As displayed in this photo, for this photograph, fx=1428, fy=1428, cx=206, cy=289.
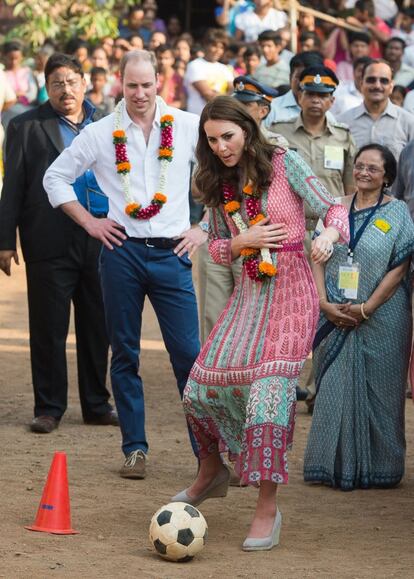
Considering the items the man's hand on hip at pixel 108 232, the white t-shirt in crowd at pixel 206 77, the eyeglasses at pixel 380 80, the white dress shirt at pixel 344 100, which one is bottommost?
the man's hand on hip at pixel 108 232

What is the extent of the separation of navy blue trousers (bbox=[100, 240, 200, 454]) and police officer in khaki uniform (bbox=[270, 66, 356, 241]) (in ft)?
8.10

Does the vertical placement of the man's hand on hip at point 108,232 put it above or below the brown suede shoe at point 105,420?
above

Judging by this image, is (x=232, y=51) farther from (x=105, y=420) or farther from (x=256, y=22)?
(x=105, y=420)

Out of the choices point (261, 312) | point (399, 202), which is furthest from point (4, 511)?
point (399, 202)

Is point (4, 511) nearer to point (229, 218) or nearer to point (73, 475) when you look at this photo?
point (73, 475)

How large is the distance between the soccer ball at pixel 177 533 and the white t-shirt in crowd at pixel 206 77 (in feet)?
38.1

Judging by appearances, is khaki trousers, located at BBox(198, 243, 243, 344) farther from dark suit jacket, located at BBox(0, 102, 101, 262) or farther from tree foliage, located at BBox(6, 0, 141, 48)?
tree foliage, located at BBox(6, 0, 141, 48)

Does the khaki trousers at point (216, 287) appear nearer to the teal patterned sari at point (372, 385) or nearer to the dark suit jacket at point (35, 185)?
the dark suit jacket at point (35, 185)

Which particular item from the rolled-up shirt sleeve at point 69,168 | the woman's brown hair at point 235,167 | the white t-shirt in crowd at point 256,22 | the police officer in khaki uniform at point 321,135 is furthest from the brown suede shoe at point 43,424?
the white t-shirt in crowd at point 256,22

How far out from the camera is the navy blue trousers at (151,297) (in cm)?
791

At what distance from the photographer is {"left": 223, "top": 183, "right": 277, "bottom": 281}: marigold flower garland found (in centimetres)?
679

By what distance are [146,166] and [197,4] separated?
57.7ft

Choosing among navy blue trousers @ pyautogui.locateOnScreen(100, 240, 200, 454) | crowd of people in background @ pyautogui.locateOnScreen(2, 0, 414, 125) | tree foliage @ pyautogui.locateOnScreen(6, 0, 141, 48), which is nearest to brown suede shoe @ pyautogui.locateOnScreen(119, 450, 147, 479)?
navy blue trousers @ pyautogui.locateOnScreen(100, 240, 200, 454)

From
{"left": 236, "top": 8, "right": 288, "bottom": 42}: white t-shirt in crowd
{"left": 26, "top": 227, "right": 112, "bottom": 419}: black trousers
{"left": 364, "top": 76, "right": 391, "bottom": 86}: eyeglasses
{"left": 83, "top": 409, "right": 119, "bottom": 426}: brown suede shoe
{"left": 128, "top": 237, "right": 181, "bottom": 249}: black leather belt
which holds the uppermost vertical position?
{"left": 236, "top": 8, "right": 288, "bottom": 42}: white t-shirt in crowd
